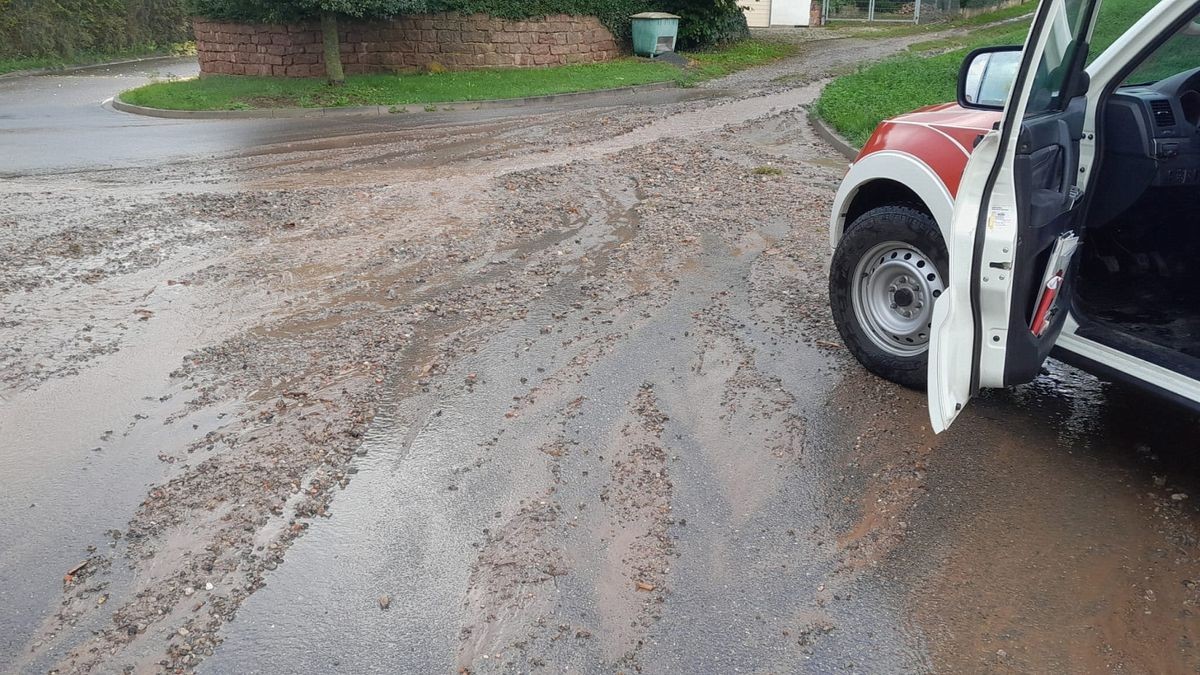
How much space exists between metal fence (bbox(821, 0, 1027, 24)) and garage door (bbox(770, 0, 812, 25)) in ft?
4.45

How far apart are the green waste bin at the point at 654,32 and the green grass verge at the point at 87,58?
744 inches

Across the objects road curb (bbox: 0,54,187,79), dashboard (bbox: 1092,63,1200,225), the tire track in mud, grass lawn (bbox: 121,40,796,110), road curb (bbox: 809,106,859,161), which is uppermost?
road curb (bbox: 0,54,187,79)

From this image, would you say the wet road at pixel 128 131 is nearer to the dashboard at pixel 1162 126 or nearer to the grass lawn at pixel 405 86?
the grass lawn at pixel 405 86

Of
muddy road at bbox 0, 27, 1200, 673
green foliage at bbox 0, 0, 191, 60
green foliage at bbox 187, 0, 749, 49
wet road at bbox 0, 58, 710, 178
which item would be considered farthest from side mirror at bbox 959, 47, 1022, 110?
green foliage at bbox 0, 0, 191, 60

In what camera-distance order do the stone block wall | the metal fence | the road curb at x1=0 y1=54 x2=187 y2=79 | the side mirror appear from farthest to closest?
1. the metal fence
2. the road curb at x1=0 y1=54 x2=187 y2=79
3. the stone block wall
4. the side mirror

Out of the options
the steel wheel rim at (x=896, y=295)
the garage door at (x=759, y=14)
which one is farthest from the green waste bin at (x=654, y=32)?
the steel wheel rim at (x=896, y=295)

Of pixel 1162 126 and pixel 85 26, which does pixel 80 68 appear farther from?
pixel 1162 126

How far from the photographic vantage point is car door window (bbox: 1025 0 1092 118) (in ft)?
12.5

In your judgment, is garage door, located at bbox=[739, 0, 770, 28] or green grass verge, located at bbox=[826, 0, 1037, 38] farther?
garage door, located at bbox=[739, 0, 770, 28]

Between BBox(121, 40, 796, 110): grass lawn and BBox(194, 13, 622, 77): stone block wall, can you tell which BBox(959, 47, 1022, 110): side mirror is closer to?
BBox(121, 40, 796, 110): grass lawn

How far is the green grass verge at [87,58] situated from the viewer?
28453 mm

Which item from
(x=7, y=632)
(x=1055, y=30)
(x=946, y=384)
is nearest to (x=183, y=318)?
(x=7, y=632)

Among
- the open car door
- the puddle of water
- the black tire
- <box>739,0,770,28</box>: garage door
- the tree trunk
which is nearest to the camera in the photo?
the puddle of water

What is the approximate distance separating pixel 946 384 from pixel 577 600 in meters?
1.68
